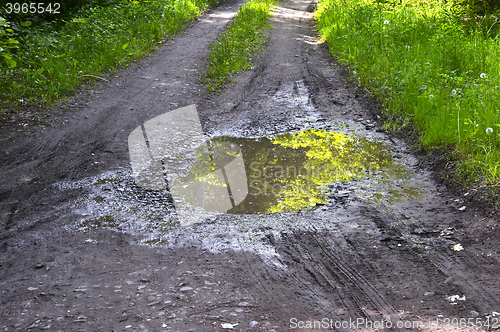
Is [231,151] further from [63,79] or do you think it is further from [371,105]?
[63,79]

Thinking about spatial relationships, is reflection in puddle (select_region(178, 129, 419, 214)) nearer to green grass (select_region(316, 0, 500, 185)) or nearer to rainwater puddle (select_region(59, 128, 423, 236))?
rainwater puddle (select_region(59, 128, 423, 236))

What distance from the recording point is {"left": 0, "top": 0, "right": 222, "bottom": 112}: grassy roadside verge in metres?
6.52

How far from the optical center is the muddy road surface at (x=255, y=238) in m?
2.52

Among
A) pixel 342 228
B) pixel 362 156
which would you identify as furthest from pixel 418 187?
pixel 342 228

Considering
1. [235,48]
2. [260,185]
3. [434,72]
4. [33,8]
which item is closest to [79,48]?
[33,8]

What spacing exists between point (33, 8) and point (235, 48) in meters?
4.62

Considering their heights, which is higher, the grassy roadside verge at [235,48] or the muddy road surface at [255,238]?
the grassy roadside verge at [235,48]

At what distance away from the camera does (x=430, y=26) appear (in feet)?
25.7

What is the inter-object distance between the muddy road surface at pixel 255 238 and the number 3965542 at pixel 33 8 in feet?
12.5

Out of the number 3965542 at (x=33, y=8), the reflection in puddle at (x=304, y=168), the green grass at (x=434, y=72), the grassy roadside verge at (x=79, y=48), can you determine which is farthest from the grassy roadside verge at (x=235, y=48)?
the number 3965542 at (x=33, y=8)

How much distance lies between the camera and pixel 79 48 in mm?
8141

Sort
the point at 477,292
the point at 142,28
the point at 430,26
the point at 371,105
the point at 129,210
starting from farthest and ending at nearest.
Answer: the point at 142,28, the point at 430,26, the point at 371,105, the point at 129,210, the point at 477,292

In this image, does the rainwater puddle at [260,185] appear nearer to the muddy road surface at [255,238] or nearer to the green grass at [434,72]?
the muddy road surface at [255,238]

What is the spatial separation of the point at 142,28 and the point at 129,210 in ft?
25.5
